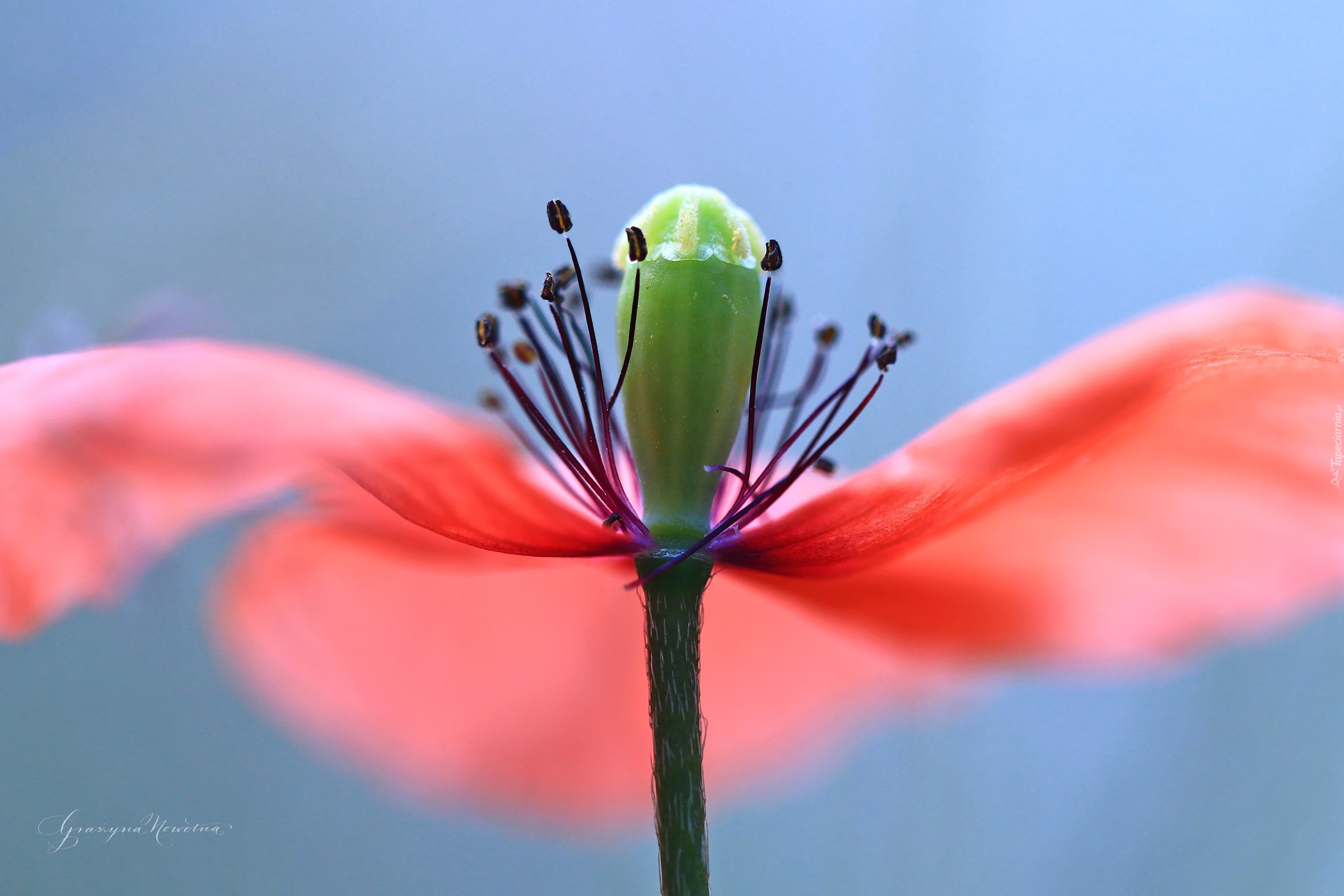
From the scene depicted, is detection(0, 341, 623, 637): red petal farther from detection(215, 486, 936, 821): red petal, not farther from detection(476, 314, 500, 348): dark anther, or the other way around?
detection(215, 486, 936, 821): red petal

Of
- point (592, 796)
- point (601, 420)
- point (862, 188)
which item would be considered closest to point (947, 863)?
point (592, 796)

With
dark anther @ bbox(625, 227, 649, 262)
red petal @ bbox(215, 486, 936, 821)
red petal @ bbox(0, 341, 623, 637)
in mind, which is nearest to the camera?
red petal @ bbox(0, 341, 623, 637)

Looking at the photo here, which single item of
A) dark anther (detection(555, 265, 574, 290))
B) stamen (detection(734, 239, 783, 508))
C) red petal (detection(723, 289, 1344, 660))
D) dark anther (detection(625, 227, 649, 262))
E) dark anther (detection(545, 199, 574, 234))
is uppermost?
dark anther (detection(545, 199, 574, 234))

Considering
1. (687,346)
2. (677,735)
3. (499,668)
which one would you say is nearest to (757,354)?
(687,346)

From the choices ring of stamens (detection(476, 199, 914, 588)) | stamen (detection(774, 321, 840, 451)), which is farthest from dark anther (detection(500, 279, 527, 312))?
stamen (detection(774, 321, 840, 451))

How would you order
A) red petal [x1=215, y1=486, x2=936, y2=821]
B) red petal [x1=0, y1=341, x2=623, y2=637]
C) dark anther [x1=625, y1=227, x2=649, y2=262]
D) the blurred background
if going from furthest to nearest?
the blurred background
red petal [x1=215, y1=486, x2=936, y2=821]
dark anther [x1=625, y1=227, x2=649, y2=262]
red petal [x1=0, y1=341, x2=623, y2=637]

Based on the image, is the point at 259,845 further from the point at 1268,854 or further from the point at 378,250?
the point at 1268,854
